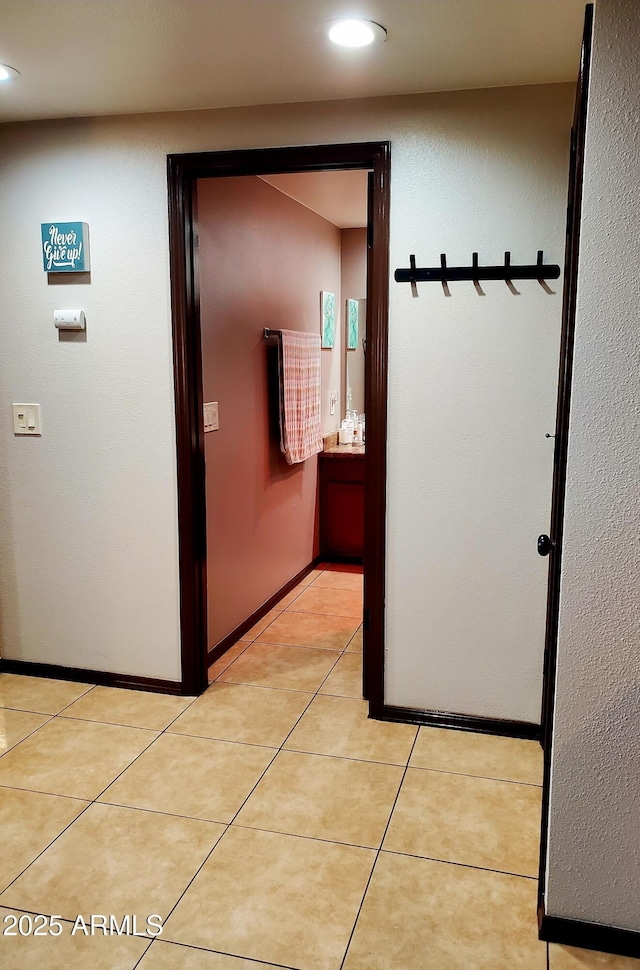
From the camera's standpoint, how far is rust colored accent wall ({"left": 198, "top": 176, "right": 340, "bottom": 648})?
3424 mm

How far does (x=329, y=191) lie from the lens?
13.9 feet

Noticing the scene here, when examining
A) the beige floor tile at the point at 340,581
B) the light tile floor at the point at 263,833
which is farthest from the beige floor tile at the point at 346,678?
the beige floor tile at the point at 340,581

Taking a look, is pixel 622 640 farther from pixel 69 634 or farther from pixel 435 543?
pixel 69 634

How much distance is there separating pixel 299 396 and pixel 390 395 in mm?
1711

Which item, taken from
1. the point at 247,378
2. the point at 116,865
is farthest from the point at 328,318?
the point at 116,865

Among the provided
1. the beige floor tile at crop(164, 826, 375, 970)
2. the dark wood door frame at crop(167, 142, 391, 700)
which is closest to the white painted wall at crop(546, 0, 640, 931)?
the beige floor tile at crop(164, 826, 375, 970)

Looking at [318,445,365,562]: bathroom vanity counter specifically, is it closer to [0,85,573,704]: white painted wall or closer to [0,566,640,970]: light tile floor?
[0,566,640,970]: light tile floor

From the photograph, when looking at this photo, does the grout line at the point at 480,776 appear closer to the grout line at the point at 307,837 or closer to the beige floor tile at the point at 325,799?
the beige floor tile at the point at 325,799

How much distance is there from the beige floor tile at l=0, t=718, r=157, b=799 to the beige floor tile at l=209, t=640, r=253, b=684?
0.57 metres

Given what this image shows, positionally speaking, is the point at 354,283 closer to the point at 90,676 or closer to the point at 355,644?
the point at 355,644

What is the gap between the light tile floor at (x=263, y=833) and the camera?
1826 mm

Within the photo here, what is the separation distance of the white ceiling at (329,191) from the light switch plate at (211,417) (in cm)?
119

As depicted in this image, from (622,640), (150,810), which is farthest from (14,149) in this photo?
(622,640)

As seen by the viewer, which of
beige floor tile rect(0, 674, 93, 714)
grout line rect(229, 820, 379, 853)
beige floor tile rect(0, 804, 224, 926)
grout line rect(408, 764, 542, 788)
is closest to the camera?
beige floor tile rect(0, 804, 224, 926)
